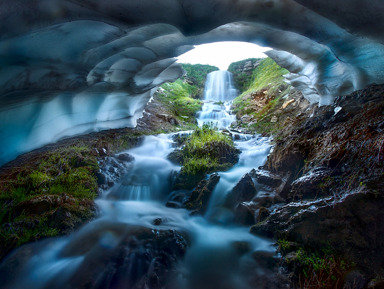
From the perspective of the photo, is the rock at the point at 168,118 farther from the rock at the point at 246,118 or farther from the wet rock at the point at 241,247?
the wet rock at the point at 241,247

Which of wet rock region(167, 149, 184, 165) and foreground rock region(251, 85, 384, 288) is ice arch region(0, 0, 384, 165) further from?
wet rock region(167, 149, 184, 165)

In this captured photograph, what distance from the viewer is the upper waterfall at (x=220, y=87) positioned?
20547 mm

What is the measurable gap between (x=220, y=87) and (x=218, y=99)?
277cm

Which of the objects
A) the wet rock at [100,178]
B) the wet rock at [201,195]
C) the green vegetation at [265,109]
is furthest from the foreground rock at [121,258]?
the green vegetation at [265,109]

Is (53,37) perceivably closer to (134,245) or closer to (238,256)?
(134,245)

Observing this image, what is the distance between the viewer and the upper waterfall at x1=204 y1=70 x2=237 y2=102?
20.5 meters

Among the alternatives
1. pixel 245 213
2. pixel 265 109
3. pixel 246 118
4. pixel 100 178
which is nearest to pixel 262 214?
pixel 245 213

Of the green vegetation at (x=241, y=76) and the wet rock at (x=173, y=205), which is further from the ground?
the green vegetation at (x=241, y=76)

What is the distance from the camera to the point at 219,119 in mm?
12977

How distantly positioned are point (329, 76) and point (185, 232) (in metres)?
4.89

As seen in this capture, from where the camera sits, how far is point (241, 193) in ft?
13.9

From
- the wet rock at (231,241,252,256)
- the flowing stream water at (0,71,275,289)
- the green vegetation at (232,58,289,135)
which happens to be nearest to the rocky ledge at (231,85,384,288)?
the wet rock at (231,241,252,256)

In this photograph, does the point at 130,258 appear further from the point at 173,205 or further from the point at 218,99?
the point at 218,99

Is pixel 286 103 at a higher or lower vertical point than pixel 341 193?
higher
